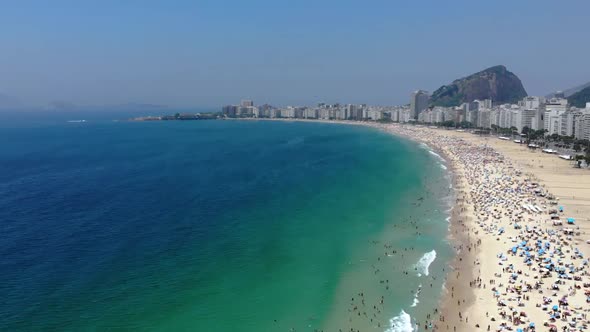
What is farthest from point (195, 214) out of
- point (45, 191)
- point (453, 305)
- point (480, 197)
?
point (480, 197)

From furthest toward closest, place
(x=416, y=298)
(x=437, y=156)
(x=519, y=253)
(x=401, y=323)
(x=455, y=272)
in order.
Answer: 1. (x=437, y=156)
2. (x=519, y=253)
3. (x=455, y=272)
4. (x=416, y=298)
5. (x=401, y=323)

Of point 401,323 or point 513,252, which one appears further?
point 513,252

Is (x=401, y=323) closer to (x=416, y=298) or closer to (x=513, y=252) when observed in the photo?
(x=416, y=298)

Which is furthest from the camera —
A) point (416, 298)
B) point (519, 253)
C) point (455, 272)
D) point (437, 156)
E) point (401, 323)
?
point (437, 156)

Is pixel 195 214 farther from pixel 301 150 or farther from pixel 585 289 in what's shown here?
pixel 301 150

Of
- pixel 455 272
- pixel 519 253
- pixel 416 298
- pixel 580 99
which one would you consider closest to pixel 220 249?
pixel 416 298

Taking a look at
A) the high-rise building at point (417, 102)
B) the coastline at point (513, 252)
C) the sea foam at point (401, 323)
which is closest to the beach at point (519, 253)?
the coastline at point (513, 252)
